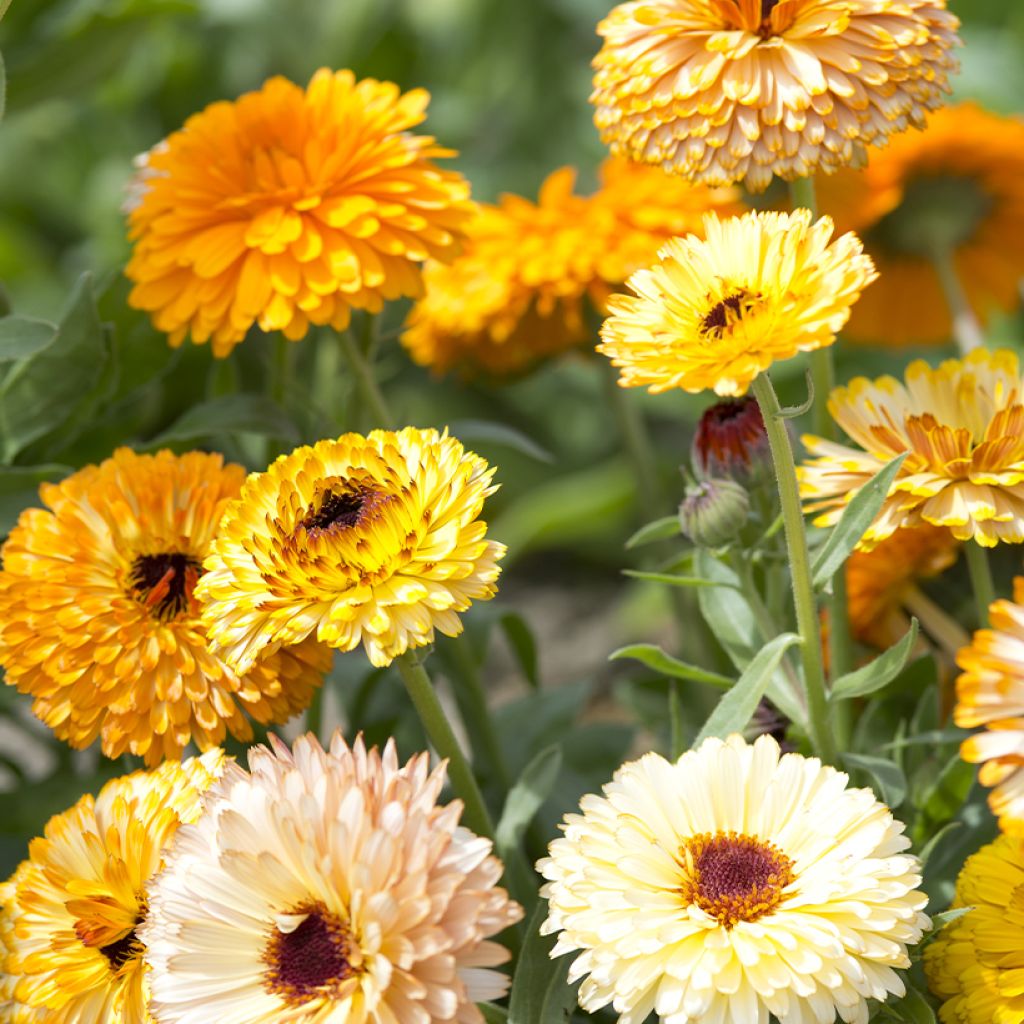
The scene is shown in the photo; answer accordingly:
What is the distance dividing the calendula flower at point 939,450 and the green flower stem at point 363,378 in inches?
12.0

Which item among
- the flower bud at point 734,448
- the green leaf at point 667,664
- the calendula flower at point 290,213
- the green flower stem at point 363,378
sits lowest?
the green leaf at point 667,664

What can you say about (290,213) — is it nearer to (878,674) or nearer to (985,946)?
(878,674)

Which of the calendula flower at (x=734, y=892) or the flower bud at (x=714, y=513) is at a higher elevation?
the flower bud at (x=714, y=513)

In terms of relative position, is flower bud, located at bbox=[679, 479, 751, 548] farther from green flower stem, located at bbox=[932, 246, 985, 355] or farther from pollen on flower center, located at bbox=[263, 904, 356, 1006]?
green flower stem, located at bbox=[932, 246, 985, 355]

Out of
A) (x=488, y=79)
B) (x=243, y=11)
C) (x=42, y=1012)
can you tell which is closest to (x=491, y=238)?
(x=42, y=1012)

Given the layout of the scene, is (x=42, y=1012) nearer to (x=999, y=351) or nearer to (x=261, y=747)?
(x=261, y=747)

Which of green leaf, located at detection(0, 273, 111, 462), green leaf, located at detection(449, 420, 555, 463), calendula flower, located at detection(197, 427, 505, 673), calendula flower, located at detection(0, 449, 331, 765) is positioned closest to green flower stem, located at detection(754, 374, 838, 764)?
calendula flower, located at detection(197, 427, 505, 673)

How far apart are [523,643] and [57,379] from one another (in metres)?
0.40

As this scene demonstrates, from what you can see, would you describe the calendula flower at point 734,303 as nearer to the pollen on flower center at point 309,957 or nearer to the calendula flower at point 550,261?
the pollen on flower center at point 309,957

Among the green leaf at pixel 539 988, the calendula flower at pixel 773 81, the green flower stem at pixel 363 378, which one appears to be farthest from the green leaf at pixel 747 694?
the green flower stem at pixel 363 378

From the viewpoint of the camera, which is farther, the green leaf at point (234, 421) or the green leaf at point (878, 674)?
the green leaf at point (234, 421)

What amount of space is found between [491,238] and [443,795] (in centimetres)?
45

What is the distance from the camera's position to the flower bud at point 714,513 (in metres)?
0.68

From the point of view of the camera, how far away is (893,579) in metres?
0.87
